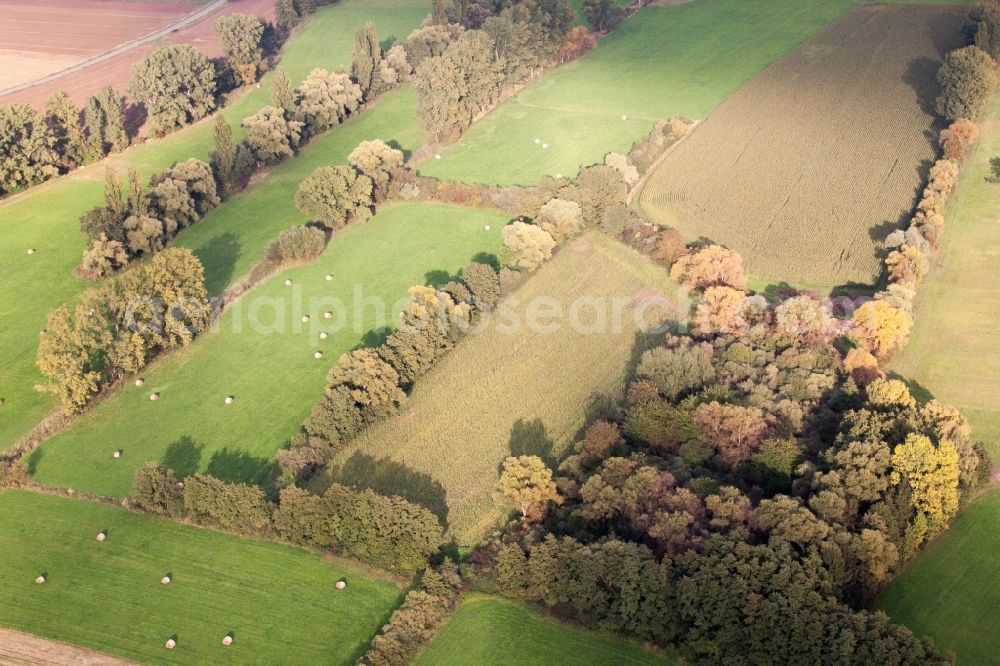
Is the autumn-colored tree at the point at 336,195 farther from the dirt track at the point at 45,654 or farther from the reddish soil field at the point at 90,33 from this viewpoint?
the dirt track at the point at 45,654

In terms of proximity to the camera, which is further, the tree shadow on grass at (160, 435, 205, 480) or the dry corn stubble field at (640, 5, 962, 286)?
the dry corn stubble field at (640, 5, 962, 286)

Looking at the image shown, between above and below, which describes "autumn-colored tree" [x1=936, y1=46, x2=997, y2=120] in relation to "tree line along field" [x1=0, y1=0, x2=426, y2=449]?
above

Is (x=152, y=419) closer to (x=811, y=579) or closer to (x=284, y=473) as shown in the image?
(x=284, y=473)

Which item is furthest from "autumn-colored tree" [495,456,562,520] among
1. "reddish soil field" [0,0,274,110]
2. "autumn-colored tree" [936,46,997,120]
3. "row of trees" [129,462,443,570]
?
"reddish soil field" [0,0,274,110]

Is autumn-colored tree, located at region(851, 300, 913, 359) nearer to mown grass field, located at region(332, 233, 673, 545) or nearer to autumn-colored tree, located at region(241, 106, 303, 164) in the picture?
mown grass field, located at region(332, 233, 673, 545)

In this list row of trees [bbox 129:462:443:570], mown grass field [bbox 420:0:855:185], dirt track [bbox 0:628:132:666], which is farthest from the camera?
mown grass field [bbox 420:0:855:185]

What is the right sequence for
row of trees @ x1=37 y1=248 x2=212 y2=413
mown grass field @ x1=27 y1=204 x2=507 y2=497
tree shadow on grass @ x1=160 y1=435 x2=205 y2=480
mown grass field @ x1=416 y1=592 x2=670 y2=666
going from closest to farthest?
1. mown grass field @ x1=416 y1=592 x2=670 y2=666
2. tree shadow on grass @ x1=160 y1=435 x2=205 y2=480
3. mown grass field @ x1=27 y1=204 x2=507 y2=497
4. row of trees @ x1=37 y1=248 x2=212 y2=413

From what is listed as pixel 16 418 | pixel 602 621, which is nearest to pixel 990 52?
pixel 602 621
